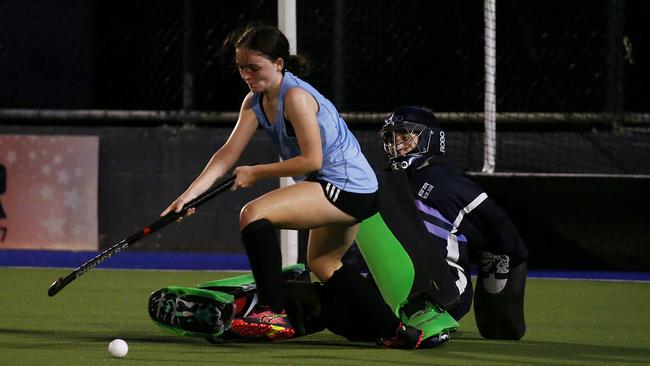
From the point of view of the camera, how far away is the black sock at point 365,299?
19.3ft

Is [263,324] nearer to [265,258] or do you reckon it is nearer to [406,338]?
[265,258]

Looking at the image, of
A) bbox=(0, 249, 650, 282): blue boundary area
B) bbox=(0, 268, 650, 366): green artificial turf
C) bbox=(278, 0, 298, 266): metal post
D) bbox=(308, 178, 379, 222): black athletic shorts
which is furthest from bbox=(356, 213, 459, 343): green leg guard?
bbox=(0, 249, 650, 282): blue boundary area

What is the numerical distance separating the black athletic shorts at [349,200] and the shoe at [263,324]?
18.3 inches

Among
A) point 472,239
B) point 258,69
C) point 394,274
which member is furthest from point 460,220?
point 258,69

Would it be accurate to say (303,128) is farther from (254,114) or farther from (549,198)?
(549,198)

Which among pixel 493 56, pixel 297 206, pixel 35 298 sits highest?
pixel 493 56

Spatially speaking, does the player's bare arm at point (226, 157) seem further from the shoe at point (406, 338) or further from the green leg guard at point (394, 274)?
the shoe at point (406, 338)

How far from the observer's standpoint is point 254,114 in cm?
600

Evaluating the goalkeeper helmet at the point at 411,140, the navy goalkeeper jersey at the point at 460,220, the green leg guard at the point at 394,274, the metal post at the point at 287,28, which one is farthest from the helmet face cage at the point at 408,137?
the metal post at the point at 287,28

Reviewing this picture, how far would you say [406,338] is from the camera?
5.82 metres

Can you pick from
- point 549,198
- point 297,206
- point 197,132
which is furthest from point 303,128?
point 197,132

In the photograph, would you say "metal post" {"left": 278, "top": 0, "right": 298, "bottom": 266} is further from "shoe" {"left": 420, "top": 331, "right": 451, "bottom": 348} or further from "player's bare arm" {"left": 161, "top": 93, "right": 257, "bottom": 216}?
"shoe" {"left": 420, "top": 331, "right": 451, "bottom": 348}

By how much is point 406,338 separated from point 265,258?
626mm

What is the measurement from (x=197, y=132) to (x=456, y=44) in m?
1.89
